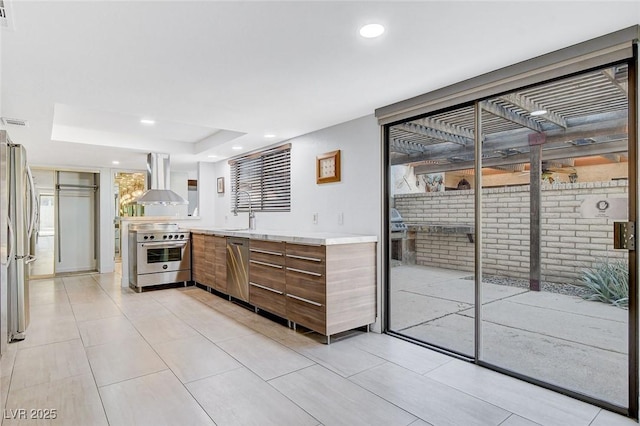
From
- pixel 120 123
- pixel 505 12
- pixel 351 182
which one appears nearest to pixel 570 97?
pixel 505 12

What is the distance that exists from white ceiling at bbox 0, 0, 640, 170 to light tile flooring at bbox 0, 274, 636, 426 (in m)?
2.13

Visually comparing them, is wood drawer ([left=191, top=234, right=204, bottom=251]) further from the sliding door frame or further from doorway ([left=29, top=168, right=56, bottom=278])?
the sliding door frame

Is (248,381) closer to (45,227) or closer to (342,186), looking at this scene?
(342,186)

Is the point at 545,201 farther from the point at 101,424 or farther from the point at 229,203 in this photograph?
the point at 229,203

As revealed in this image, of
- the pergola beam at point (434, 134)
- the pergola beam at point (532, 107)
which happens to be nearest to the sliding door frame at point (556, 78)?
the pergola beam at point (434, 134)

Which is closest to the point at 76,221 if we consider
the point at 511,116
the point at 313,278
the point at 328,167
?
the point at 328,167

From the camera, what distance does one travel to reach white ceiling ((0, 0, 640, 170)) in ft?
5.62

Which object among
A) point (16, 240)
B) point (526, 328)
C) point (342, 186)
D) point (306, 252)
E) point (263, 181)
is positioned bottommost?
point (526, 328)

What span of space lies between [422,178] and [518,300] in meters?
2.00

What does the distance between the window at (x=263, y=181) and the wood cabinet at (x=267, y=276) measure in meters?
1.01

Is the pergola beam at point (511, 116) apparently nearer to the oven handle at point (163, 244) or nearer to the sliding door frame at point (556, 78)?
the sliding door frame at point (556, 78)

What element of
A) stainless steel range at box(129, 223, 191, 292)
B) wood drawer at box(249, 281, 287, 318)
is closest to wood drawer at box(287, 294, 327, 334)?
wood drawer at box(249, 281, 287, 318)

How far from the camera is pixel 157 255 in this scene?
5.31m

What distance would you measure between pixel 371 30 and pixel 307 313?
235 cm
